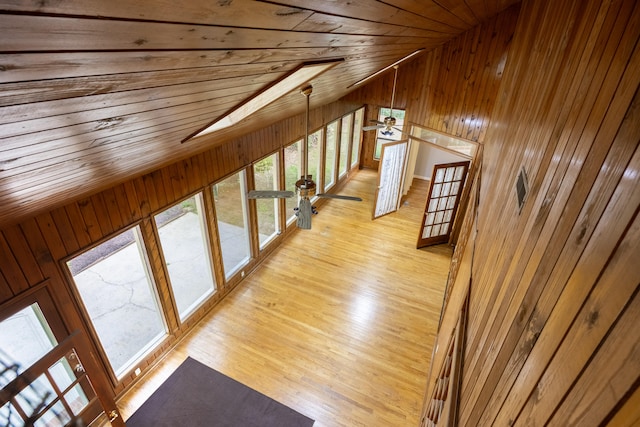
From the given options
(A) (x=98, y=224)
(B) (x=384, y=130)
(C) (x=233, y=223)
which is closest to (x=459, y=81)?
(B) (x=384, y=130)

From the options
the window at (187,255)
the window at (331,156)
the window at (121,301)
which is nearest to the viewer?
the window at (121,301)

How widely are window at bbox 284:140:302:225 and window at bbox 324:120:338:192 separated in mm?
1151

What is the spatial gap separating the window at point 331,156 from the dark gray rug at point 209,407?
525 centimetres

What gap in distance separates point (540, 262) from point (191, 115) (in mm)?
1870

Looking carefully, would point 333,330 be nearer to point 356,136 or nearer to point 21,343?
point 21,343

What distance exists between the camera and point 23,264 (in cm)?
245

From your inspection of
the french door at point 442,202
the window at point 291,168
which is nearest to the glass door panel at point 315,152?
the window at point 291,168

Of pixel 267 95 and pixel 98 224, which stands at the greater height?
pixel 267 95

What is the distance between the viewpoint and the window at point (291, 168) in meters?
6.10

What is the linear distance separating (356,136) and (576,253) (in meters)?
9.21

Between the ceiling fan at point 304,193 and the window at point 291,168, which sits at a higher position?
the ceiling fan at point 304,193

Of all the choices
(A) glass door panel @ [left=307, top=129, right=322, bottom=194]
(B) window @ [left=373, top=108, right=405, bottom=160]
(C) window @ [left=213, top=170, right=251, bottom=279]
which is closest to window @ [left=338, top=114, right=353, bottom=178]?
(B) window @ [left=373, top=108, right=405, bottom=160]

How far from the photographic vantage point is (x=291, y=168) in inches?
266

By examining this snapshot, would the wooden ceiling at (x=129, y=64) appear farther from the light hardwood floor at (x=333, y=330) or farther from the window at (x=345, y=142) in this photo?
the window at (x=345, y=142)
